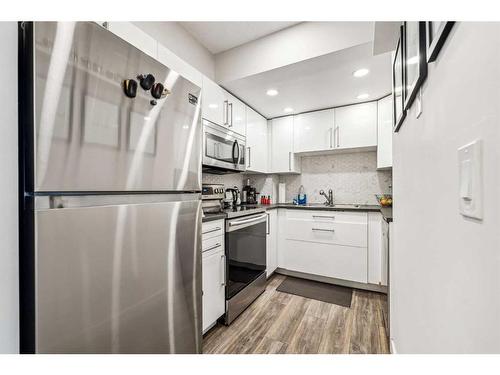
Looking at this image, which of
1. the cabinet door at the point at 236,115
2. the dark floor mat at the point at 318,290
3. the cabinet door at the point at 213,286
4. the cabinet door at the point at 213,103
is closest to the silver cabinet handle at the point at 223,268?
the cabinet door at the point at 213,286

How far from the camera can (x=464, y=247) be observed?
1.23 feet

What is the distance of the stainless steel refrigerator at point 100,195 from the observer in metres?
0.64

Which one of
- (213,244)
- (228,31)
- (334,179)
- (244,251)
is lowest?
(244,251)

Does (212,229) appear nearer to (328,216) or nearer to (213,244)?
(213,244)

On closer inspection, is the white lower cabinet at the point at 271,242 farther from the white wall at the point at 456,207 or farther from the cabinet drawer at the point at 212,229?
the white wall at the point at 456,207

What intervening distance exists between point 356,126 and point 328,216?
3.58 ft

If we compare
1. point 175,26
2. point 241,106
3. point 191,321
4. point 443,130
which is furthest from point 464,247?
point 241,106

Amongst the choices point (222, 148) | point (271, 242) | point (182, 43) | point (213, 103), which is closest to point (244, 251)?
point (271, 242)

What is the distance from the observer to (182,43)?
1.83 metres

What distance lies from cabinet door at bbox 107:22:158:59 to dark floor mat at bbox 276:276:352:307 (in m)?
2.40

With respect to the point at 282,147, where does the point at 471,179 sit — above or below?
below

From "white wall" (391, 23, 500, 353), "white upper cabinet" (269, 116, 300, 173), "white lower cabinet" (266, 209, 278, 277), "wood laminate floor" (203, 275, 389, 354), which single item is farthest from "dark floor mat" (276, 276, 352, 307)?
"white wall" (391, 23, 500, 353)

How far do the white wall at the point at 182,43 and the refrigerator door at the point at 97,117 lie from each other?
2.78 feet
